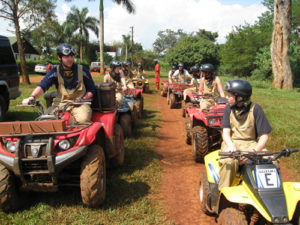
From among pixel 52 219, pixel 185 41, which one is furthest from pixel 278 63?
pixel 52 219

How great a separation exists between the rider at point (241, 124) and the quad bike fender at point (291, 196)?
57cm

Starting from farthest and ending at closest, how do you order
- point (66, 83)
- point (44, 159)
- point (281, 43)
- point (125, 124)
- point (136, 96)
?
point (281, 43)
point (136, 96)
point (125, 124)
point (66, 83)
point (44, 159)

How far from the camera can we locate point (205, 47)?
98.4ft

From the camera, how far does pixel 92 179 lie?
3354mm

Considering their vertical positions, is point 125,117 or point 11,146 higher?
point 11,146

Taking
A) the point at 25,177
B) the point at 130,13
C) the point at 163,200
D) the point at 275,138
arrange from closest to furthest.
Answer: the point at 25,177, the point at 163,200, the point at 275,138, the point at 130,13

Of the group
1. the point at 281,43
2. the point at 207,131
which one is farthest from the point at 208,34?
the point at 207,131

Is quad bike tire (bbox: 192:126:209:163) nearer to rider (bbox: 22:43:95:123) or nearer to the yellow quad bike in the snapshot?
rider (bbox: 22:43:95:123)

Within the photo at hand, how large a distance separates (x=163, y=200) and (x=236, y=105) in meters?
1.76

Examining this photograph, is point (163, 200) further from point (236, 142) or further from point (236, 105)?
point (236, 105)

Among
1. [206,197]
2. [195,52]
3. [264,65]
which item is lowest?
[206,197]

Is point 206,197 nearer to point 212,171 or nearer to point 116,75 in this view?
point 212,171

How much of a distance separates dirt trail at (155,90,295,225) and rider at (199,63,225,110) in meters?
1.29

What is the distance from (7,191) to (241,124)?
9.73ft
